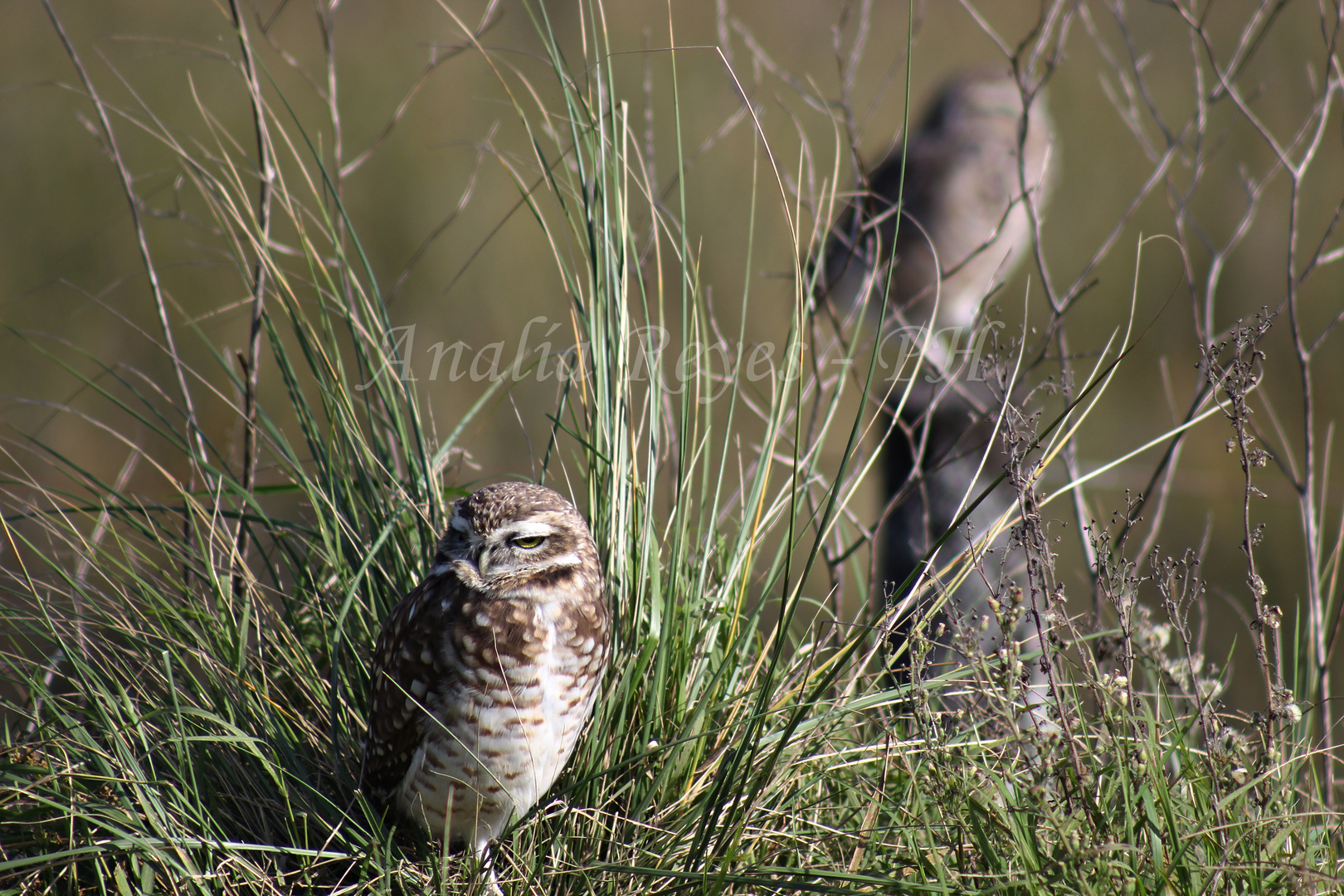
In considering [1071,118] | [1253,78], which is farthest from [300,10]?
[1253,78]

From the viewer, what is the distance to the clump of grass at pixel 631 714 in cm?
137

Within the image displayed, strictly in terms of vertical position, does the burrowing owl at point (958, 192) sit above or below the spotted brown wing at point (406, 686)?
above

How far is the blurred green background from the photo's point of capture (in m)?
7.64

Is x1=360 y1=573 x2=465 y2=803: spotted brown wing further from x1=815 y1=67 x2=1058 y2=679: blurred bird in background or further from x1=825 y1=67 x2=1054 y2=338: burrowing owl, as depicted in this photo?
x1=825 y1=67 x2=1054 y2=338: burrowing owl

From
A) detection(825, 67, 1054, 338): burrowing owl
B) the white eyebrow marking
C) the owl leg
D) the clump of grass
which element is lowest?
the owl leg

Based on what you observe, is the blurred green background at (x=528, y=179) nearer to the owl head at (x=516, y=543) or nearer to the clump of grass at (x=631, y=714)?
the clump of grass at (x=631, y=714)

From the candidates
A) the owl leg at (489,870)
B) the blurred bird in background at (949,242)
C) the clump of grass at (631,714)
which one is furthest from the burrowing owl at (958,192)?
the owl leg at (489,870)

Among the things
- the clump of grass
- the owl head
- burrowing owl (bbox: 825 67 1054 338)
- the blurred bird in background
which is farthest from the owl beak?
burrowing owl (bbox: 825 67 1054 338)

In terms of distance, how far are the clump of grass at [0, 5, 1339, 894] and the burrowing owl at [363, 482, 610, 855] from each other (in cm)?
11

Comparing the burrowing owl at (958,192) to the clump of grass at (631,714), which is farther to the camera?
the burrowing owl at (958,192)

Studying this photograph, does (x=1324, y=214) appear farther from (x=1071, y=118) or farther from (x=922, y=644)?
(x=922, y=644)

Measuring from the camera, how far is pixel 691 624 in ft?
5.98

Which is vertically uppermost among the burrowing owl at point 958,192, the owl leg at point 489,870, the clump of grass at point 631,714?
the burrowing owl at point 958,192

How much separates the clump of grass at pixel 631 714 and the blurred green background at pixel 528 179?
524 centimetres
